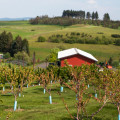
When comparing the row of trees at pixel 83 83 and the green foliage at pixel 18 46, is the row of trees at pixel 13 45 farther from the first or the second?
the row of trees at pixel 83 83

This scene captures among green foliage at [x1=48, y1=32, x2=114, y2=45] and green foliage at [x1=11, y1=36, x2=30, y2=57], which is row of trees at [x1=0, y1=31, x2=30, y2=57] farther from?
green foliage at [x1=48, y1=32, x2=114, y2=45]

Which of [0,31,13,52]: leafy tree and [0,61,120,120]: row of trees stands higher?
[0,61,120,120]: row of trees

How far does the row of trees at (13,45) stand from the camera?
12519cm

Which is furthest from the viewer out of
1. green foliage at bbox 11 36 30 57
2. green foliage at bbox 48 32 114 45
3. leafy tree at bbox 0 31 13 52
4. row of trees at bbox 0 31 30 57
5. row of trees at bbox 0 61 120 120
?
green foliage at bbox 48 32 114 45

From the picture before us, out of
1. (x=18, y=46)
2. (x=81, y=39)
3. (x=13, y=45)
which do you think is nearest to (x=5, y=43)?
(x=13, y=45)

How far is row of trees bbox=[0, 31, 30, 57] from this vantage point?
125188mm

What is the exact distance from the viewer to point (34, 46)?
14312 cm

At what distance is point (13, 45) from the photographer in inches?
5054

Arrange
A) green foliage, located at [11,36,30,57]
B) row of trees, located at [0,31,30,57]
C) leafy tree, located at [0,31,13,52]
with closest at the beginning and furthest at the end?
green foliage, located at [11,36,30,57]
row of trees, located at [0,31,30,57]
leafy tree, located at [0,31,13,52]

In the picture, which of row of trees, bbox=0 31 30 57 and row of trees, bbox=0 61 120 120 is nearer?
row of trees, bbox=0 61 120 120

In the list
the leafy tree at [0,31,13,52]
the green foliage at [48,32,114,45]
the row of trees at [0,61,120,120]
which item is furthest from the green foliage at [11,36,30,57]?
the row of trees at [0,61,120,120]

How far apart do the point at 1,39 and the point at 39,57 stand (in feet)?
85.7

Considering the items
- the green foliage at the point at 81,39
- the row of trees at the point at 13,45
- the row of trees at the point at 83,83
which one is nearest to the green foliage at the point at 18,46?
the row of trees at the point at 13,45

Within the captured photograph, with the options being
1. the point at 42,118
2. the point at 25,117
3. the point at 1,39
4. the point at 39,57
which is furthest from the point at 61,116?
the point at 1,39
